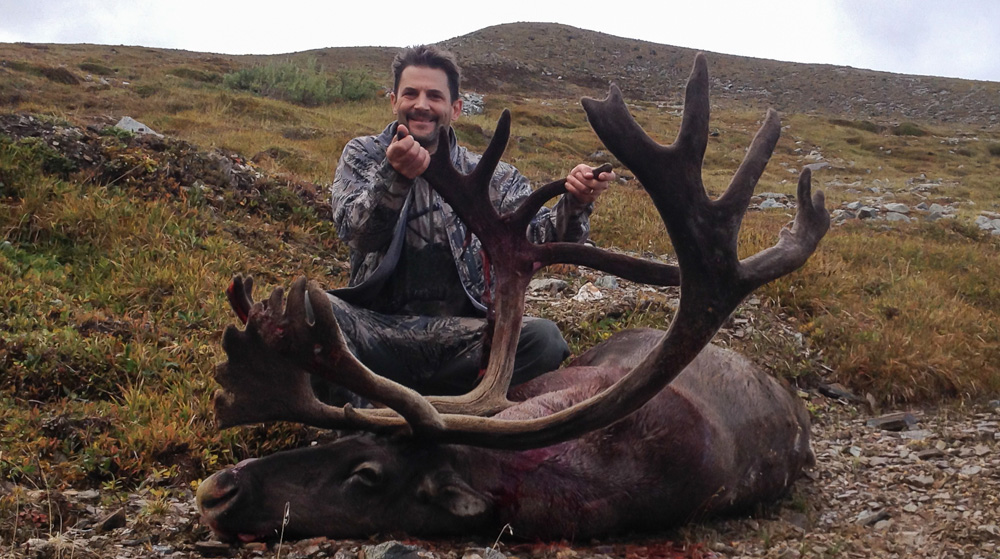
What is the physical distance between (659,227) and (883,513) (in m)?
5.32

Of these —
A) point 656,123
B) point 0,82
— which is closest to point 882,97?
point 656,123

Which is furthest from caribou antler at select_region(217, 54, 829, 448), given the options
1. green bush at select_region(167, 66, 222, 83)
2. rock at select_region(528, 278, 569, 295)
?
green bush at select_region(167, 66, 222, 83)

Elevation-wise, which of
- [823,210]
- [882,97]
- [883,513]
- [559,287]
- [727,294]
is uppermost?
[882,97]

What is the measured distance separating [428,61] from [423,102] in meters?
0.26

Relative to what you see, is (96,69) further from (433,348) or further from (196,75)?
(433,348)

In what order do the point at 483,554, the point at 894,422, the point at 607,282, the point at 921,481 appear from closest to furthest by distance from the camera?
the point at 483,554 < the point at 921,481 < the point at 894,422 < the point at 607,282

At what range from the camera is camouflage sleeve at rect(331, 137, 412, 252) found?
11.6 ft

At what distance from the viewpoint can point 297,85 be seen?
22375mm

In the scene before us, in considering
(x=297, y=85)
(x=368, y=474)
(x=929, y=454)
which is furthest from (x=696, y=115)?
(x=297, y=85)

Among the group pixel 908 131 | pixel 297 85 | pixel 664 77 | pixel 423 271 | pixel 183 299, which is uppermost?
pixel 664 77

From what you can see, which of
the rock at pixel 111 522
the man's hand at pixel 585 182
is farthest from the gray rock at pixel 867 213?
the rock at pixel 111 522

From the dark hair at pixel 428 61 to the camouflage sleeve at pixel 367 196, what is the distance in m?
0.43

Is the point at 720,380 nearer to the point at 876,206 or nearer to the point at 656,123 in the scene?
the point at 876,206

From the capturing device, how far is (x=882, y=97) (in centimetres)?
6109
